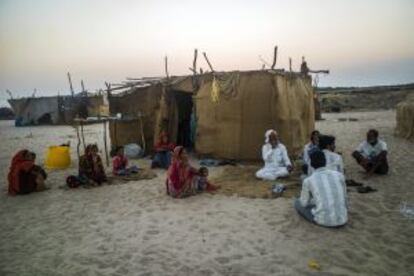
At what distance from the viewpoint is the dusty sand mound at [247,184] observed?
7230 millimetres

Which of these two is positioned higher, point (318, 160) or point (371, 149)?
point (318, 160)

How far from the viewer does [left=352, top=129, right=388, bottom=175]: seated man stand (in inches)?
322

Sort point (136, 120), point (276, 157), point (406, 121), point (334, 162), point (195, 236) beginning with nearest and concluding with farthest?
point (195, 236) → point (334, 162) → point (276, 157) → point (136, 120) → point (406, 121)

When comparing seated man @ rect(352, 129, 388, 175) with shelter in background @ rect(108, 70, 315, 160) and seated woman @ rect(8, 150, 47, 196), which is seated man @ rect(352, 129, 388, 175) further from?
seated woman @ rect(8, 150, 47, 196)

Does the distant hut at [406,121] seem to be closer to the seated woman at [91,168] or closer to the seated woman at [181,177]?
the seated woman at [181,177]

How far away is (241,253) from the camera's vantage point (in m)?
4.67

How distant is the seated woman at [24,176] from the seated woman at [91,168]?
820 mm

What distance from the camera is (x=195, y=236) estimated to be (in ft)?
17.3

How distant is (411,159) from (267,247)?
652cm

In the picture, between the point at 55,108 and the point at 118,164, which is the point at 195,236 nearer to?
the point at 118,164

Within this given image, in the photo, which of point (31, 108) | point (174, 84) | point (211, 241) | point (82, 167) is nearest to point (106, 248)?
point (211, 241)

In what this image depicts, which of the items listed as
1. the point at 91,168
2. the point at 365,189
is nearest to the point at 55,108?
the point at 91,168

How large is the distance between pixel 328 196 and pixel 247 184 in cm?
297

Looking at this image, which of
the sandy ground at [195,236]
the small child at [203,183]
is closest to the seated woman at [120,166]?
the sandy ground at [195,236]
